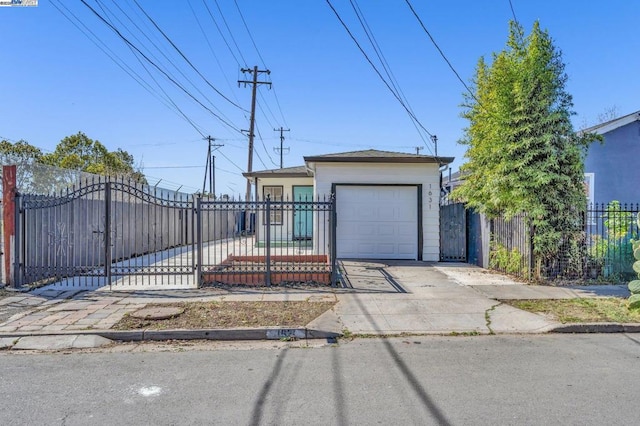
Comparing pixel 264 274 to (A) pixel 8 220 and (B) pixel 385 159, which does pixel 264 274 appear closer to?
(A) pixel 8 220

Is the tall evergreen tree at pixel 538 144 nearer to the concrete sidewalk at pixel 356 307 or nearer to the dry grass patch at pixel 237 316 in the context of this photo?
the concrete sidewalk at pixel 356 307

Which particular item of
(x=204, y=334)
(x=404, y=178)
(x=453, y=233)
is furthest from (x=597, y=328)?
(x=404, y=178)

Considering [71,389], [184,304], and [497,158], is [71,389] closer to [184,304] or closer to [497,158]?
[184,304]

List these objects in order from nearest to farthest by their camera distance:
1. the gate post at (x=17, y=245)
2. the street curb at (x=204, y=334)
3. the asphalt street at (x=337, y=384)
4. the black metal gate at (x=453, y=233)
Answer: the asphalt street at (x=337, y=384)
the street curb at (x=204, y=334)
the gate post at (x=17, y=245)
the black metal gate at (x=453, y=233)

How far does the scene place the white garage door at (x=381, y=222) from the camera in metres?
13.2

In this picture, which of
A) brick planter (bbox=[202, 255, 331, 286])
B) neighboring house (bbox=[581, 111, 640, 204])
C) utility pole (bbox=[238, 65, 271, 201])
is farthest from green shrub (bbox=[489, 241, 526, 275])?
utility pole (bbox=[238, 65, 271, 201])

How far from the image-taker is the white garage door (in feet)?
43.3

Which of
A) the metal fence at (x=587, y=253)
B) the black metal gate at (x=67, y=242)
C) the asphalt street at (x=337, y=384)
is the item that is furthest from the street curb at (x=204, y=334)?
the metal fence at (x=587, y=253)

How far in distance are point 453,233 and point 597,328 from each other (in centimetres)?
751

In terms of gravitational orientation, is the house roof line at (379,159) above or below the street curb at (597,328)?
above

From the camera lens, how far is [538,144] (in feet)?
31.1

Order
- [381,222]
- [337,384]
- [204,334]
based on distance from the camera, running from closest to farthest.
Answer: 1. [337,384]
2. [204,334]
3. [381,222]

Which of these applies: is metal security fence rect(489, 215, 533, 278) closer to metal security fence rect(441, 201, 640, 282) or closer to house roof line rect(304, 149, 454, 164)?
metal security fence rect(441, 201, 640, 282)

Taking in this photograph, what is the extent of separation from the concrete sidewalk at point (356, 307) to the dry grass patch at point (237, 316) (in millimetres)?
217
